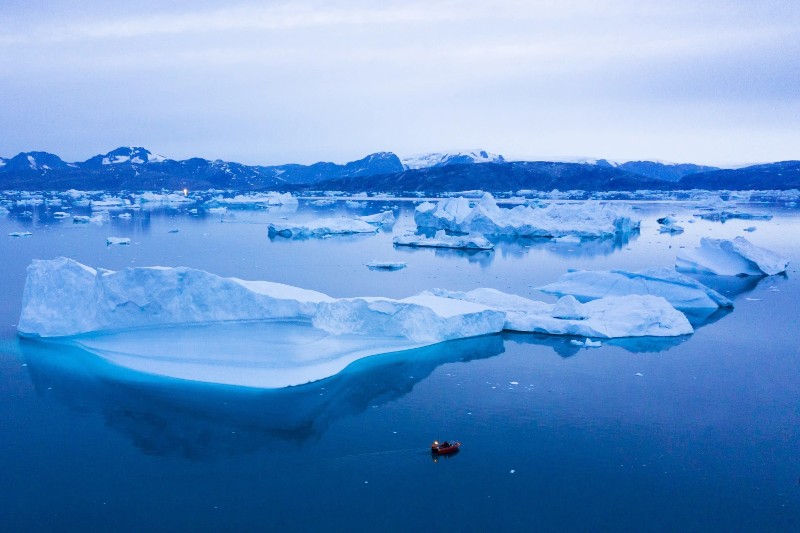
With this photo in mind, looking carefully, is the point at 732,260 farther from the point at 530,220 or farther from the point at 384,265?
the point at 530,220

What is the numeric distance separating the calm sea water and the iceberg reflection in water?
0.03 meters

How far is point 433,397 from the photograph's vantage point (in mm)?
6902

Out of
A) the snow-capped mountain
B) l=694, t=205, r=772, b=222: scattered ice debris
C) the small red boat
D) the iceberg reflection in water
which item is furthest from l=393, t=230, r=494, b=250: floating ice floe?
the snow-capped mountain

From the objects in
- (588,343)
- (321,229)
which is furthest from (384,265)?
(321,229)

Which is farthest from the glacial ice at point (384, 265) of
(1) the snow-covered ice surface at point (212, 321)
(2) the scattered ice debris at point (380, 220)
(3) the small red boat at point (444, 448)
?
(2) the scattered ice debris at point (380, 220)

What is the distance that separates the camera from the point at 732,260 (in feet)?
50.8

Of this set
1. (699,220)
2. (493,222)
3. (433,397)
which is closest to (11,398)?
(433,397)

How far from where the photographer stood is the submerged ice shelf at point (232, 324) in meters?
7.59

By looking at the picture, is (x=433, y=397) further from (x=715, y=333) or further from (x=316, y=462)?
(x=715, y=333)

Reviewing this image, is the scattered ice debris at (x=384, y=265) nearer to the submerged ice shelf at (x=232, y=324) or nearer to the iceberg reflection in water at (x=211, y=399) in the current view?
the submerged ice shelf at (x=232, y=324)

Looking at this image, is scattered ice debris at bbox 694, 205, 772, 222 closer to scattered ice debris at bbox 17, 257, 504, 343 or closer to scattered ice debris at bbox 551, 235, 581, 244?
scattered ice debris at bbox 551, 235, 581, 244

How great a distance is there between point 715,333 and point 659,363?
84.0 inches

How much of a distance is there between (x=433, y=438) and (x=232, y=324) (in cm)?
345

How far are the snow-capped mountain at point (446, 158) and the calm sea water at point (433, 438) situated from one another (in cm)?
11650
